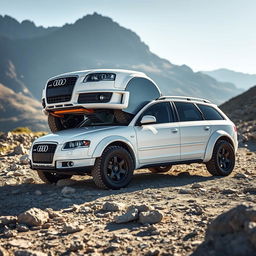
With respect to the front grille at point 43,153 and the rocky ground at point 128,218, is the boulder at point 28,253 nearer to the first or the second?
the rocky ground at point 128,218

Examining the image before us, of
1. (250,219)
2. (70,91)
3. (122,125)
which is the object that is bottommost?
(250,219)

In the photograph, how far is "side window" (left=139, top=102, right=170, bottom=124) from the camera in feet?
27.7

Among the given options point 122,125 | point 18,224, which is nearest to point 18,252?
point 18,224

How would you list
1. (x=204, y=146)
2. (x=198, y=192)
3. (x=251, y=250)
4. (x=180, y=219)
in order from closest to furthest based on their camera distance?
1. (x=251, y=250)
2. (x=180, y=219)
3. (x=198, y=192)
4. (x=204, y=146)

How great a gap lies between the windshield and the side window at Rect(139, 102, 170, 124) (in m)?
0.43

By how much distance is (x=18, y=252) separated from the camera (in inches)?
160

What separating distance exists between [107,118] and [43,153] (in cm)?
152

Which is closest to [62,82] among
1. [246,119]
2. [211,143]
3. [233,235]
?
[211,143]

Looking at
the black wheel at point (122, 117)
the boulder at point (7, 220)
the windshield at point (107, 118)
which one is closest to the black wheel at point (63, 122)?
the windshield at point (107, 118)

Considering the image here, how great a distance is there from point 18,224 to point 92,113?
11.4 ft

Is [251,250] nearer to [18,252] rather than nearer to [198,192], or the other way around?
[18,252]

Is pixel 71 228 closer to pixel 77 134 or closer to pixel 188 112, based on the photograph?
pixel 77 134

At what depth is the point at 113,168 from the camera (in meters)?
7.74

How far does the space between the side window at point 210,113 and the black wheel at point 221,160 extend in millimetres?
616
